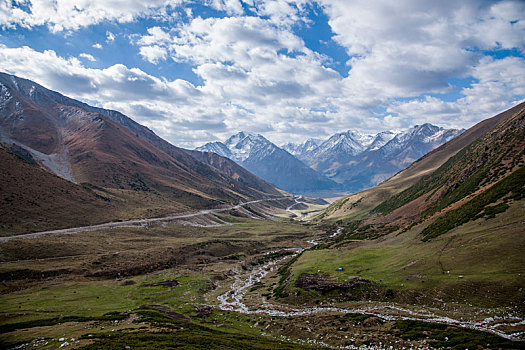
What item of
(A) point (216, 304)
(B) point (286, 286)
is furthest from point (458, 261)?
(A) point (216, 304)

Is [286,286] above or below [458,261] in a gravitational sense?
below

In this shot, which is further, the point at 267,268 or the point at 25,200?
the point at 25,200

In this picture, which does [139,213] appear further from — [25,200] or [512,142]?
[512,142]

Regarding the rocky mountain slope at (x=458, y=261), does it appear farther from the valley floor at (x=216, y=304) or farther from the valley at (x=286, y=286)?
the valley floor at (x=216, y=304)

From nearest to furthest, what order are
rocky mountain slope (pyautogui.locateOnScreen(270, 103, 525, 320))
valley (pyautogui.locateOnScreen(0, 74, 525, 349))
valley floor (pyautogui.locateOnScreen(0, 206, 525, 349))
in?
valley floor (pyautogui.locateOnScreen(0, 206, 525, 349)) < valley (pyautogui.locateOnScreen(0, 74, 525, 349)) < rocky mountain slope (pyautogui.locateOnScreen(270, 103, 525, 320))

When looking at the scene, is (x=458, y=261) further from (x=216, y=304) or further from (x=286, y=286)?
(x=216, y=304)

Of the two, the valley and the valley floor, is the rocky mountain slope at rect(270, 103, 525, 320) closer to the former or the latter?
the valley

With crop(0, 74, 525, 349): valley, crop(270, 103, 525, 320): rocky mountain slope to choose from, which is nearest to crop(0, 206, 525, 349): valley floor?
crop(0, 74, 525, 349): valley

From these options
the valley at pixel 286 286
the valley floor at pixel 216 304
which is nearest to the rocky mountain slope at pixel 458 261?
the valley at pixel 286 286

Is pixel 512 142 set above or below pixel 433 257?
above

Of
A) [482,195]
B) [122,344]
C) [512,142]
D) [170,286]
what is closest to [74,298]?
[170,286]

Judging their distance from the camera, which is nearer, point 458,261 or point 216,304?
point 458,261
